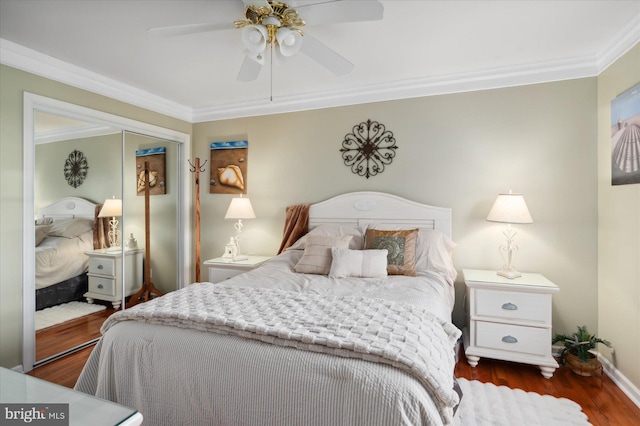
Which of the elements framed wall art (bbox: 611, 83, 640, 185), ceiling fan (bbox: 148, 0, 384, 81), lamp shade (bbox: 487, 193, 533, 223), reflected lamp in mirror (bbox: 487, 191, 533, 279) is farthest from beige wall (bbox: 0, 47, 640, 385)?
ceiling fan (bbox: 148, 0, 384, 81)

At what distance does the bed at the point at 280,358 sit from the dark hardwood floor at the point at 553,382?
913mm

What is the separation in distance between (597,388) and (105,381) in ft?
10.1

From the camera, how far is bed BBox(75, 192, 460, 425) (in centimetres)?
116

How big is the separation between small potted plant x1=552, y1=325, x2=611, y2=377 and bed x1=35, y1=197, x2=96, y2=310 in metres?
4.15

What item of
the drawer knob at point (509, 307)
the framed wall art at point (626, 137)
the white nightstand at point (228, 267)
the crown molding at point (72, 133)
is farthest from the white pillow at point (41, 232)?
the framed wall art at point (626, 137)

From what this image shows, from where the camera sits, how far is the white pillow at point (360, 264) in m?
2.52

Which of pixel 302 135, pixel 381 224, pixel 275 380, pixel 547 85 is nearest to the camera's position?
pixel 275 380

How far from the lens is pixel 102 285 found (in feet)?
10.4

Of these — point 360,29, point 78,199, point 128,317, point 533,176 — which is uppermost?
point 360,29

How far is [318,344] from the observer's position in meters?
1.30

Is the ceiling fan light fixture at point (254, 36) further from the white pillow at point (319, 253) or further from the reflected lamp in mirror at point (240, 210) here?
the reflected lamp in mirror at point (240, 210)

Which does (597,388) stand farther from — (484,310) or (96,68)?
(96,68)

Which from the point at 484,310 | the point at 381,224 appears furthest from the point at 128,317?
the point at 484,310

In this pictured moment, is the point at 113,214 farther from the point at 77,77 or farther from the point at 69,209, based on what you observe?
the point at 77,77
